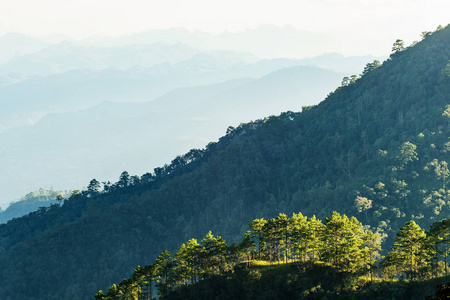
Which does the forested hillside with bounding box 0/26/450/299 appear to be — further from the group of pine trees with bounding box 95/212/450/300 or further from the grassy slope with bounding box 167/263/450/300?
the grassy slope with bounding box 167/263/450/300

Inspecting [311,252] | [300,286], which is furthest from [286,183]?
[300,286]

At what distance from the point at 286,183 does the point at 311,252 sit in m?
69.9

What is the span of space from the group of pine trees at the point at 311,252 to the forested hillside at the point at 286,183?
41740 mm

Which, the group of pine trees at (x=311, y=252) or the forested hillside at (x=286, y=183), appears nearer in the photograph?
the group of pine trees at (x=311, y=252)

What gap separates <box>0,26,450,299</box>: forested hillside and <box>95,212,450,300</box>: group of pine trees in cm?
4174

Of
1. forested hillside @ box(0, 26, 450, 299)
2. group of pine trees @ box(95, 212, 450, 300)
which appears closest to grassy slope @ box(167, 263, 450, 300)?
group of pine trees @ box(95, 212, 450, 300)

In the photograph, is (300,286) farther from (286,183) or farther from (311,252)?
(286,183)

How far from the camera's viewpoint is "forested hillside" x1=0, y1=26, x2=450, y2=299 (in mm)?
112269

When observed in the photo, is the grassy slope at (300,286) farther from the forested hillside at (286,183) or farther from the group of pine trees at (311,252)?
the forested hillside at (286,183)

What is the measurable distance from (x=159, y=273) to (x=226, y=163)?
79.2 metres

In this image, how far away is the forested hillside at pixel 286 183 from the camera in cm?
11227

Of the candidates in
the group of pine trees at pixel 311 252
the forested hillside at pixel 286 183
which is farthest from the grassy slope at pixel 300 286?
the forested hillside at pixel 286 183

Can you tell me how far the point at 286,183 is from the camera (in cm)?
13600

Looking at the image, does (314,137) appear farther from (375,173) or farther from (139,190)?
(139,190)
